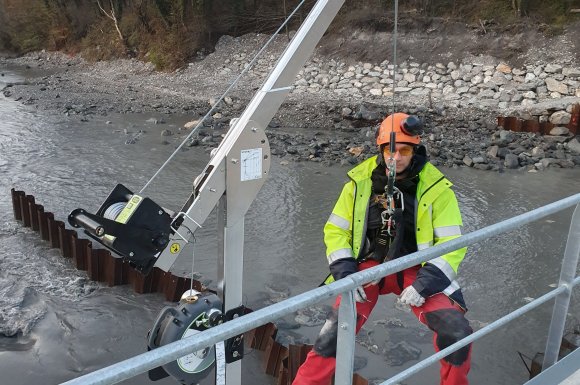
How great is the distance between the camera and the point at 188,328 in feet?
10.7

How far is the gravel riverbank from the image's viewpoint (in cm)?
1323

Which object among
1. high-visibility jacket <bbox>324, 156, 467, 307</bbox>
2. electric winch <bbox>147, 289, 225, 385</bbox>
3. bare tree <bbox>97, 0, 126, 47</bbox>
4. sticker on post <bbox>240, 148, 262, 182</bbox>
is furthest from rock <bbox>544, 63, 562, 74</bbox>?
bare tree <bbox>97, 0, 126, 47</bbox>

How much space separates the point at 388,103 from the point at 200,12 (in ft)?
49.8

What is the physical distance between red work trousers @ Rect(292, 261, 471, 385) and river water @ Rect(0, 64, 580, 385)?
1.36 meters

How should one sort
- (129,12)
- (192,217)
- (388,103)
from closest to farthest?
(192,217)
(388,103)
(129,12)

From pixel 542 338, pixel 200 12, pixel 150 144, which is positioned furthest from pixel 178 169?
pixel 200 12

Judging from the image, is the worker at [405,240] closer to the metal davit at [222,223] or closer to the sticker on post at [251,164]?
the metal davit at [222,223]

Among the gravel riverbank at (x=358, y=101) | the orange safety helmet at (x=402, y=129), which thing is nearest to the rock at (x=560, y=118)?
the gravel riverbank at (x=358, y=101)

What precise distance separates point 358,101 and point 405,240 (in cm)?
1576

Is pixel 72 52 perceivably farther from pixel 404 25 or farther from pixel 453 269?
pixel 453 269

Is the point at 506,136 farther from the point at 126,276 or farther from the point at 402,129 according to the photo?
the point at 402,129

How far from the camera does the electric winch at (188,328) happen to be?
10.6 ft

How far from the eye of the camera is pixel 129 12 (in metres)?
35.0

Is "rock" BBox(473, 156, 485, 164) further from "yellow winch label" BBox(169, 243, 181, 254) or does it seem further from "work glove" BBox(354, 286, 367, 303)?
"yellow winch label" BBox(169, 243, 181, 254)
